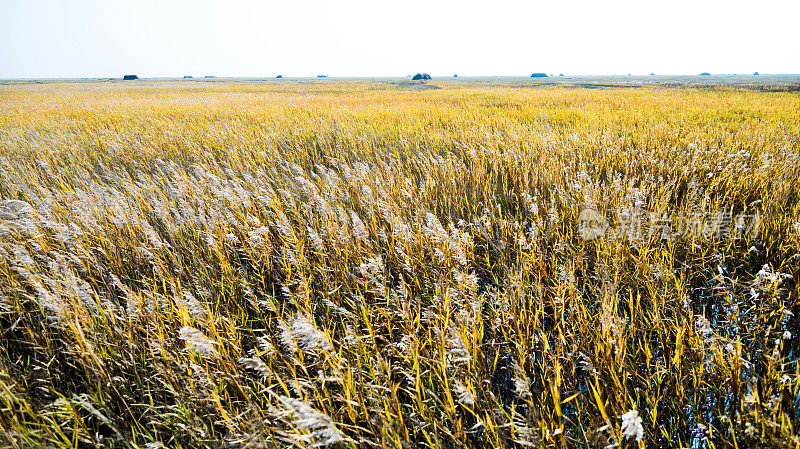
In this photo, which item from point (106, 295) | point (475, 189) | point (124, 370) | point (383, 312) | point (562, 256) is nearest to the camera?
point (124, 370)

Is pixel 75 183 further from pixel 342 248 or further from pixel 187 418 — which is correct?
pixel 187 418

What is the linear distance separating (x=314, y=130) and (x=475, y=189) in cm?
440

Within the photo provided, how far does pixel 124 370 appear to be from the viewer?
1439 millimetres

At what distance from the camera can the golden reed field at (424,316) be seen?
1133 millimetres

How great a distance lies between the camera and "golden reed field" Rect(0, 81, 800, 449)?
113 centimetres

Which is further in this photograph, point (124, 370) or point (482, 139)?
point (482, 139)

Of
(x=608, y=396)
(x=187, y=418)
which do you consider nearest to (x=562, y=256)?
(x=608, y=396)

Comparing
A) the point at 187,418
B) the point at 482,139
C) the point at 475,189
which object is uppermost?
the point at 482,139

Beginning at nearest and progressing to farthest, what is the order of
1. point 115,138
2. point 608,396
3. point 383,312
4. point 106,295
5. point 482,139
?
point 608,396 → point 383,312 → point 106,295 → point 482,139 → point 115,138

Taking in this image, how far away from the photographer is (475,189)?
310 cm

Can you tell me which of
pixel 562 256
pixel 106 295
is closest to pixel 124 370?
pixel 106 295

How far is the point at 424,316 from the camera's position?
1496 mm

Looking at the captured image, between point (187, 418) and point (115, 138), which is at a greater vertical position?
point (115, 138)

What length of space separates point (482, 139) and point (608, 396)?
14.2 ft
